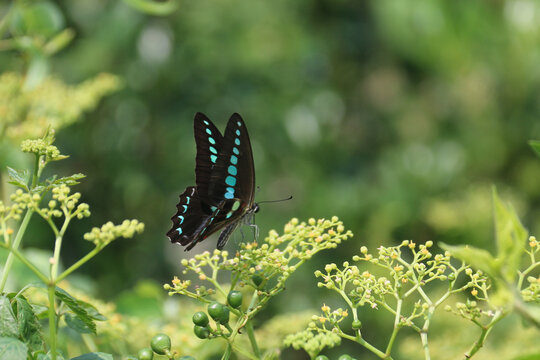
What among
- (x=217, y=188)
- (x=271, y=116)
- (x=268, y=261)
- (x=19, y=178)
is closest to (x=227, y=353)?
(x=268, y=261)

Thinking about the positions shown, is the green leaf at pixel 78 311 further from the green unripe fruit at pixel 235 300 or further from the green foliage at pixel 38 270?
the green unripe fruit at pixel 235 300

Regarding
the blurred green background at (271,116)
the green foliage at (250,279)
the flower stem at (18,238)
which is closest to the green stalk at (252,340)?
the green foliage at (250,279)

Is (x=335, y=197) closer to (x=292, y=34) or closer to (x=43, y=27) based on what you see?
(x=292, y=34)

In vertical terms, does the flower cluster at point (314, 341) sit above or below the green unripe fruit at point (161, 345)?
above

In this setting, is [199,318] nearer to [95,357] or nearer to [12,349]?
[95,357]

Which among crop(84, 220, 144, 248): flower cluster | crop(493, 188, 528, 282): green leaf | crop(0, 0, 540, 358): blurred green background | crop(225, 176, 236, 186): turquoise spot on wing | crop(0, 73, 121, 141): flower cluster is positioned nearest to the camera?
crop(493, 188, 528, 282): green leaf

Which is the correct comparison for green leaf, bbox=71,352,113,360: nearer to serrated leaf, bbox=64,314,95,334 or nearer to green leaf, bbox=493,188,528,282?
serrated leaf, bbox=64,314,95,334

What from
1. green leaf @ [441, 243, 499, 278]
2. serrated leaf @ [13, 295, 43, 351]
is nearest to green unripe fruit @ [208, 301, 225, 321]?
serrated leaf @ [13, 295, 43, 351]
